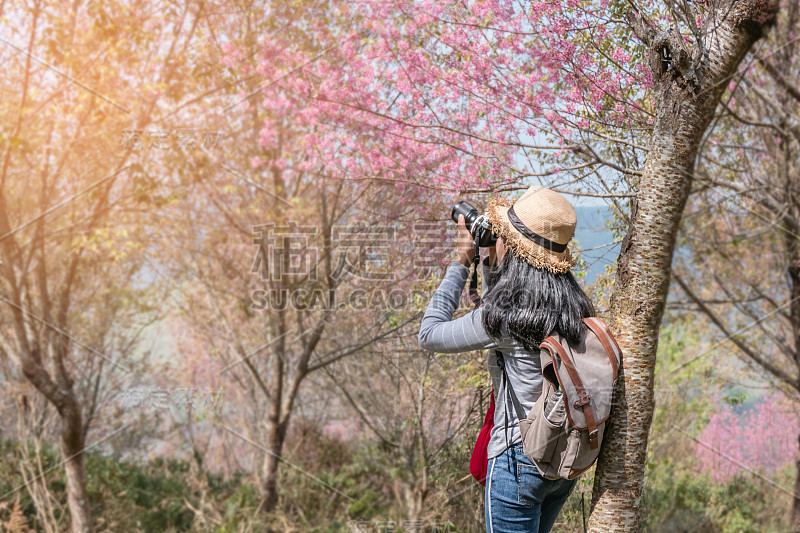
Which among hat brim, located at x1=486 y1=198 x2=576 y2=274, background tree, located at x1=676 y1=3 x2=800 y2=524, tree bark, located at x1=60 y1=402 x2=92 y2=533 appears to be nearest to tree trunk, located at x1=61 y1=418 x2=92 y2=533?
tree bark, located at x1=60 y1=402 x2=92 y2=533

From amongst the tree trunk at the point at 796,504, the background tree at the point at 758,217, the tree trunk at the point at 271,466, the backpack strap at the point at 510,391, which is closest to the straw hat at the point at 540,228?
the backpack strap at the point at 510,391

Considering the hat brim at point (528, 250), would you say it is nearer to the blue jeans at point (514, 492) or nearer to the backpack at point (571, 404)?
the backpack at point (571, 404)

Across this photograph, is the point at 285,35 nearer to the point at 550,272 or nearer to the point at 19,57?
the point at 19,57

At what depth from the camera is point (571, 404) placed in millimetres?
1319

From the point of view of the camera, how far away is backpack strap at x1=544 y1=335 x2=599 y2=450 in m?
1.31

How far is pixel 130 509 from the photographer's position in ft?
Answer: 17.1

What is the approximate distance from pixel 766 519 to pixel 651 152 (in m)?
4.56

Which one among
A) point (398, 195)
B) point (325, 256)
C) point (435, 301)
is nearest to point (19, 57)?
point (325, 256)

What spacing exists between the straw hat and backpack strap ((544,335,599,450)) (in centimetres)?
20

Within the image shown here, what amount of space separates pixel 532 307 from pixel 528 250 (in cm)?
15

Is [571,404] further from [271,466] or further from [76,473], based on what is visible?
[271,466]

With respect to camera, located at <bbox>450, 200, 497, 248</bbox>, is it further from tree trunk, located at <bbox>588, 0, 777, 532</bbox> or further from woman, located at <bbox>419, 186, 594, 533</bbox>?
tree trunk, located at <bbox>588, 0, 777, 532</bbox>

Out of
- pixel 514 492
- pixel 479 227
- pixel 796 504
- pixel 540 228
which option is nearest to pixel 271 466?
pixel 796 504

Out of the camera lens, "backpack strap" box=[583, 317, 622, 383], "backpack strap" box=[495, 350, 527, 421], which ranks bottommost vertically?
"backpack strap" box=[495, 350, 527, 421]
